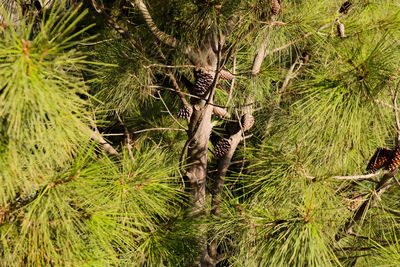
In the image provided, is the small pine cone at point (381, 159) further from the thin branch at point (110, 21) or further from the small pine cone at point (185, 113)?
the thin branch at point (110, 21)

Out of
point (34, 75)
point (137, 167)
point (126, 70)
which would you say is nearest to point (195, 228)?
point (137, 167)

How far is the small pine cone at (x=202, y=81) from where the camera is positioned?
763mm

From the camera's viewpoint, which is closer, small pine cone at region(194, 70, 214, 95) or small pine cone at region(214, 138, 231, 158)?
small pine cone at region(194, 70, 214, 95)

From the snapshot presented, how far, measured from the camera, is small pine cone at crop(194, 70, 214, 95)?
763mm

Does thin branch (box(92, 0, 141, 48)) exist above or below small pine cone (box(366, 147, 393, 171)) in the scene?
above

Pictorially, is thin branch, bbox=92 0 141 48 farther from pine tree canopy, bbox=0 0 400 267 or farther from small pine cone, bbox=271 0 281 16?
small pine cone, bbox=271 0 281 16

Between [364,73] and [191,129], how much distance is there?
1.18 feet

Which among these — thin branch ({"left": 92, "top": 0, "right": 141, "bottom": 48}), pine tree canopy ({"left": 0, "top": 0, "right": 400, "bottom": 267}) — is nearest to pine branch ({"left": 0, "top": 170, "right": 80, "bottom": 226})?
pine tree canopy ({"left": 0, "top": 0, "right": 400, "bottom": 267})

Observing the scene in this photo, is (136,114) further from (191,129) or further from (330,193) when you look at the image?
(330,193)

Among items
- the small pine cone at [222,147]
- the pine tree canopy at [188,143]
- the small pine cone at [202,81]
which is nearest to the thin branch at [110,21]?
the pine tree canopy at [188,143]

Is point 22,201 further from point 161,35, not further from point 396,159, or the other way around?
point 396,159

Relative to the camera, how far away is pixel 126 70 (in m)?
0.87

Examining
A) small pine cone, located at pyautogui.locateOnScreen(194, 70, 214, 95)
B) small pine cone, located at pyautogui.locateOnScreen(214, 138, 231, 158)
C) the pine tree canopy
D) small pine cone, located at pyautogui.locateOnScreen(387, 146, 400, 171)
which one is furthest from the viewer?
small pine cone, located at pyautogui.locateOnScreen(214, 138, 231, 158)

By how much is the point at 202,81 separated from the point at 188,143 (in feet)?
0.42
